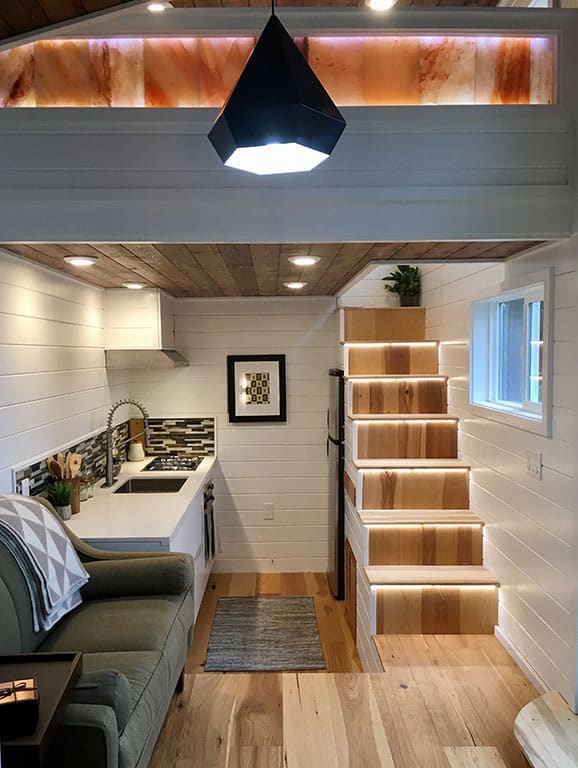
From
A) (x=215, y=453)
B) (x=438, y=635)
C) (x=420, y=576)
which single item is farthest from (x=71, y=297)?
(x=438, y=635)

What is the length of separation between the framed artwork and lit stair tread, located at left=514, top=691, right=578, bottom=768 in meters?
3.06

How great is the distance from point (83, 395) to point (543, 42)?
3261mm

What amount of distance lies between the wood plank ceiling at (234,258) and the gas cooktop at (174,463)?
59.1 inches

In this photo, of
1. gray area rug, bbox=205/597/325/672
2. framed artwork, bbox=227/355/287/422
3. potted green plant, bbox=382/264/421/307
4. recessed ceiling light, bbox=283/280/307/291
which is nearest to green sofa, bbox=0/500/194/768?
gray area rug, bbox=205/597/325/672

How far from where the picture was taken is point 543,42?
2256mm

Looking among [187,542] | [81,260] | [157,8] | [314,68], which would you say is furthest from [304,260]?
[187,542]

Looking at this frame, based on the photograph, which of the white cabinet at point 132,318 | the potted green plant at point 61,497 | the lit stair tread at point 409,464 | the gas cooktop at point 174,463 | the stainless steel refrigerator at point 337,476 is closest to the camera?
the potted green plant at point 61,497

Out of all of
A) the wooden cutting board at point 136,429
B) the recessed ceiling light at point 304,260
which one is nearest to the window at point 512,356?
the recessed ceiling light at point 304,260

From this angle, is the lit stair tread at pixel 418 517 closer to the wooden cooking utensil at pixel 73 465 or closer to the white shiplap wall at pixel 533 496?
the white shiplap wall at pixel 533 496

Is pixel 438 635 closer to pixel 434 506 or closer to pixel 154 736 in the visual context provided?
pixel 434 506

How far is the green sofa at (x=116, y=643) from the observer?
154cm

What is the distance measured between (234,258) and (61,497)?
1678 mm

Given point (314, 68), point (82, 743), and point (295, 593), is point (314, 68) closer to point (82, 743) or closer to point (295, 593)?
point (82, 743)

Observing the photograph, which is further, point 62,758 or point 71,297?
point 71,297
